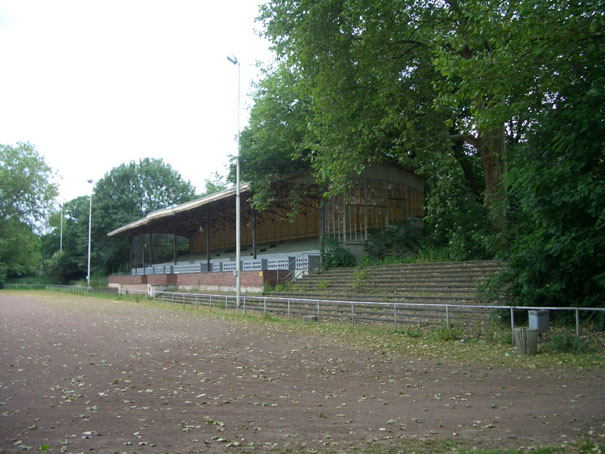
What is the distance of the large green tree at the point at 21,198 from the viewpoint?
57906 mm

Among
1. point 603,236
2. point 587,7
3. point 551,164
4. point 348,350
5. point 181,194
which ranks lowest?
point 348,350

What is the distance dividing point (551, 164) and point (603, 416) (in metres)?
7.97

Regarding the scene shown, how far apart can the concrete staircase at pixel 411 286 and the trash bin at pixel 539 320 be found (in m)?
2.77

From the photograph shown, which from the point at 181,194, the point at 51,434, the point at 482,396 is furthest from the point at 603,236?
the point at 181,194

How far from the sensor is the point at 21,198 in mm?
59531

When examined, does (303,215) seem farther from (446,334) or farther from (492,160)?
(446,334)

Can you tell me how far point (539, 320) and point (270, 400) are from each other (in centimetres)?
697

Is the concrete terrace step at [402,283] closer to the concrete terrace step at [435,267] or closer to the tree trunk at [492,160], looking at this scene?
the concrete terrace step at [435,267]

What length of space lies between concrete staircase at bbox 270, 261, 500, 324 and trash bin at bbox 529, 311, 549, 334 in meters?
2.77

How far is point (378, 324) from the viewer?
1590 centimetres

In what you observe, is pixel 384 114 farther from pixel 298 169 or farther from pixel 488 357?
pixel 488 357

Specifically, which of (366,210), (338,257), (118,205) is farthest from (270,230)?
(118,205)

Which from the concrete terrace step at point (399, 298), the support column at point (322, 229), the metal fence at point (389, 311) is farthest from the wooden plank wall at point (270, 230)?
the concrete terrace step at point (399, 298)

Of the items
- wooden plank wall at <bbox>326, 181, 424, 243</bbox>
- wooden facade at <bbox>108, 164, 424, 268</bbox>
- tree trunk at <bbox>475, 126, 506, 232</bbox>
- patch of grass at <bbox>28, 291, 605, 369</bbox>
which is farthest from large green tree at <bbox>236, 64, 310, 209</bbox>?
patch of grass at <bbox>28, 291, 605, 369</bbox>
